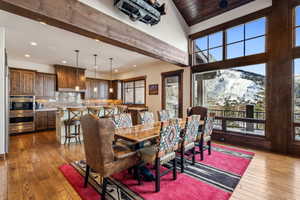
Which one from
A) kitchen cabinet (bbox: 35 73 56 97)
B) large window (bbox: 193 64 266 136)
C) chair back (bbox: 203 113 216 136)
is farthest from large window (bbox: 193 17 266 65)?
kitchen cabinet (bbox: 35 73 56 97)

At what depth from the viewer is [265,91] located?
368 centimetres

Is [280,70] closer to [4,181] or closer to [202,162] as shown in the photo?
[202,162]

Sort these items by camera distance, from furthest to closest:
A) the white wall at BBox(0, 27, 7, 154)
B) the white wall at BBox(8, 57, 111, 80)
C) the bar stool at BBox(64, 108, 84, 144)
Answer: the white wall at BBox(8, 57, 111, 80)
the bar stool at BBox(64, 108, 84, 144)
the white wall at BBox(0, 27, 7, 154)

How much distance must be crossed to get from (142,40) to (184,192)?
3.12m

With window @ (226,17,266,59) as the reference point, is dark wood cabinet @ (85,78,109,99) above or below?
below

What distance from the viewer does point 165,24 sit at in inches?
159

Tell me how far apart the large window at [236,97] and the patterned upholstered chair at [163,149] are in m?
2.94

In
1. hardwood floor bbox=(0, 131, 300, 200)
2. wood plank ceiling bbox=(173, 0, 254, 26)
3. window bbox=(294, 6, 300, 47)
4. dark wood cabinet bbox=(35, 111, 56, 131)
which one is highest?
wood plank ceiling bbox=(173, 0, 254, 26)

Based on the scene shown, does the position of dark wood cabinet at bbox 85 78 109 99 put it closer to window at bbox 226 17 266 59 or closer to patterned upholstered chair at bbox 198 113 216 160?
patterned upholstered chair at bbox 198 113 216 160

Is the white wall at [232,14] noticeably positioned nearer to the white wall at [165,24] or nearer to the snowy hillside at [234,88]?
the white wall at [165,24]

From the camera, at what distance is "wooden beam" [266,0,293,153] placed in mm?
3305

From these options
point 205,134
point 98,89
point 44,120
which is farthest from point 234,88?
point 44,120

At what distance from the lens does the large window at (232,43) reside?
3.78 meters

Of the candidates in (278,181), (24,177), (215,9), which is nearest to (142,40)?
(215,9)
